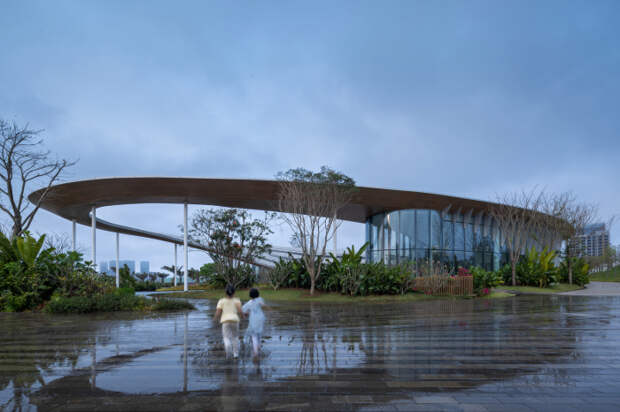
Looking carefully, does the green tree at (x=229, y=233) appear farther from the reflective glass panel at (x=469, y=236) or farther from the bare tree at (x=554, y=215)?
the bare tree at (x=554, y=215)

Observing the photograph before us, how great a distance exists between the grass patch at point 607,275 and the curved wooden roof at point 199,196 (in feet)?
93.1

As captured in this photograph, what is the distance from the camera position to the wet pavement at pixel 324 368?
3961 mm

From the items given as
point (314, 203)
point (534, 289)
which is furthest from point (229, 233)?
point (534, 289)

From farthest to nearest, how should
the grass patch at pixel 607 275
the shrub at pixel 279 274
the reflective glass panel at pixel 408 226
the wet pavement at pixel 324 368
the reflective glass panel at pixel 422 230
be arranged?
the grass patch at pixel 607 275
the reflective glass panel at pixel 408 226
the reflective glass panel at pixel 422 230
the shrub at pixel 279 274
the wet pavement at pixel 324 368

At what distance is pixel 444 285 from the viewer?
19812mm

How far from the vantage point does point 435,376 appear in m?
4.86

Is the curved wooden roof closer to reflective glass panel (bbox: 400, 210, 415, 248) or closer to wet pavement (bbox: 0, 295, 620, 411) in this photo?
reflective glass panel (bbox: 400, 210, 415, 248)

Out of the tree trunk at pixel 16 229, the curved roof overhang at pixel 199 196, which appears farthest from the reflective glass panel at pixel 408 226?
the tree trunk at pixel 16 229

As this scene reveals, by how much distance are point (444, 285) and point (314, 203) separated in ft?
24.6

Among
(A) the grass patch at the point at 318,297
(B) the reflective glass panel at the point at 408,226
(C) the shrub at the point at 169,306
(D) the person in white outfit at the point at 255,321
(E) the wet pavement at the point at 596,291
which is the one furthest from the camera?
(B) the reflective glass panel at the point at 408,226

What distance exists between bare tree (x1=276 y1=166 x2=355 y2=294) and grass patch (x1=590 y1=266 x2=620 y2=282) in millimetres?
42932

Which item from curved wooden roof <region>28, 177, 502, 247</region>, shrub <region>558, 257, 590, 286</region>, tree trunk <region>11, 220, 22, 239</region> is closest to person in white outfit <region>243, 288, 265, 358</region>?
tree trunk <region>11, 220, 22, 239</region>

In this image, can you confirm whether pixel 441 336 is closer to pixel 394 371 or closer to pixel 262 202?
pixel 394 371

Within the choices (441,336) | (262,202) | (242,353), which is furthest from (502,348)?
(262,202)
